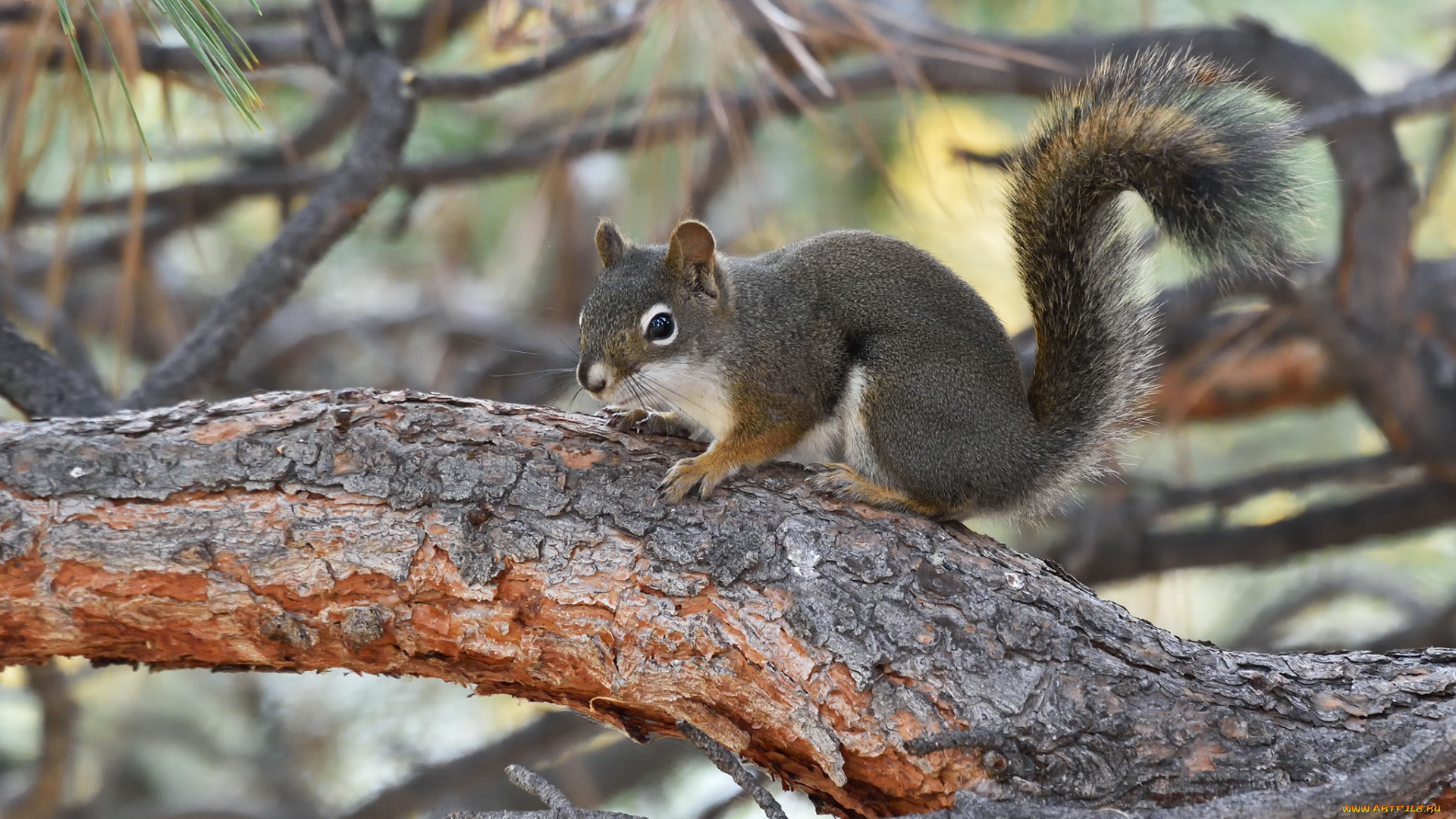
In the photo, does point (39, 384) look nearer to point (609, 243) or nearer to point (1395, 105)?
point (609, 243)

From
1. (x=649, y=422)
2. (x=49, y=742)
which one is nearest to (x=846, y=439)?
(x=649, y=422)

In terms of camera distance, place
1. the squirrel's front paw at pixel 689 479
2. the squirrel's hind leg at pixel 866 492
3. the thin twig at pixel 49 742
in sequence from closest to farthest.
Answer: the squirrel's front paw at pixel 689 479
the squirrel's hind leg at pixel 866 492
the thin twig at pixel 49 742

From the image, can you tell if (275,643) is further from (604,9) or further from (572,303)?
(572,303)

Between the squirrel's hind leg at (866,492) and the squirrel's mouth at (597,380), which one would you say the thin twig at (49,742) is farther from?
the squirrel's hind leg at (866,492)

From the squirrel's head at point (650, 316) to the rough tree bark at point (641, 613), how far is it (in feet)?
0.86

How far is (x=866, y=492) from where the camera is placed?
5.62 feet

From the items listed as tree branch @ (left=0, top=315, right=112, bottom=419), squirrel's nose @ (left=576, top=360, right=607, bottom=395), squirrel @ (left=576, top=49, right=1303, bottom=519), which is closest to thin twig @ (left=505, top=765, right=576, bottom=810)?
squirrel @ (left=576, top=49, right=1303, bottom=519)

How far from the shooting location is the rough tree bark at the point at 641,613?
138cm

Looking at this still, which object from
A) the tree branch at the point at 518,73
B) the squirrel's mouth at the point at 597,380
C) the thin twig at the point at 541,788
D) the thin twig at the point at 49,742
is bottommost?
the thin twig at the point at 49,742

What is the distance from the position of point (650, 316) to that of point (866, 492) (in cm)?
42

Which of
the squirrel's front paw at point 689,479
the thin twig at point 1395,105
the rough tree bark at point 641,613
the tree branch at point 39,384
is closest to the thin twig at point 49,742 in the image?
the tree branch at point 39,384

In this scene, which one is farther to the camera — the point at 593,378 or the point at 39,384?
the point at 39,384

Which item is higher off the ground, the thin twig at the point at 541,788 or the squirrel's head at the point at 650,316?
the squirrel's head at the point at 650,316

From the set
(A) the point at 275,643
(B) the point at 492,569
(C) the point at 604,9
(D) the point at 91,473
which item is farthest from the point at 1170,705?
(C) the point at 604,9
